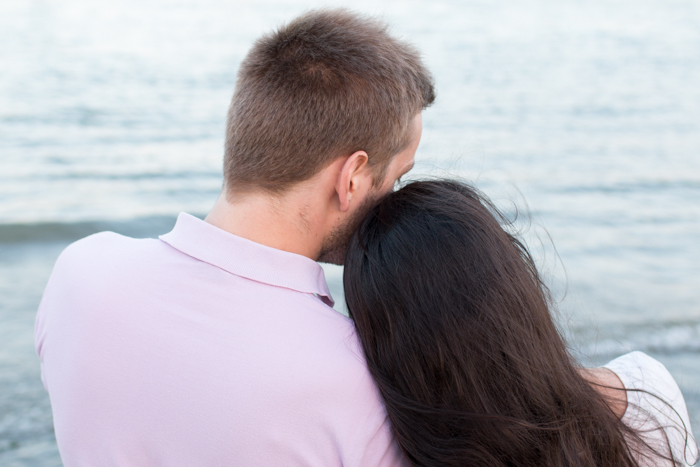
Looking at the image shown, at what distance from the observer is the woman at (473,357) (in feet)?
4.75

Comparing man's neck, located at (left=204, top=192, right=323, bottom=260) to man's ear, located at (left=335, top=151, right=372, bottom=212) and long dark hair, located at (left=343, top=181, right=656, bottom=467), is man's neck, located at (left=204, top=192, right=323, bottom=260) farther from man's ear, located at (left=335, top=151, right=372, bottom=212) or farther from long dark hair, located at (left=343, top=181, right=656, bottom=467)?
long dark hair, located at (left=343, top=181, right=656, bottom=467)

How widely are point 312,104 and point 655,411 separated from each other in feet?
4.28

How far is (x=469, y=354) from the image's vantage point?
4.80 feet

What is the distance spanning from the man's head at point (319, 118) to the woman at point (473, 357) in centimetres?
20

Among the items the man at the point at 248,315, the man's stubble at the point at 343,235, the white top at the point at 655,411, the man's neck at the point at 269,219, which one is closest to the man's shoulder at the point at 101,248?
the man at the point at 248,315

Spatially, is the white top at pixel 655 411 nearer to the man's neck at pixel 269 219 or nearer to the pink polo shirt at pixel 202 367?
the pink polo shirt at pixel 202 367

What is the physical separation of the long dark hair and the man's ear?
201 mm

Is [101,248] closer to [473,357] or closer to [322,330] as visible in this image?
[322,330]

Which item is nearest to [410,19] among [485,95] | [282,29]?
[485,95]

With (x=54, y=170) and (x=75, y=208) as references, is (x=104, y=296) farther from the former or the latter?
(x=54, y=170)

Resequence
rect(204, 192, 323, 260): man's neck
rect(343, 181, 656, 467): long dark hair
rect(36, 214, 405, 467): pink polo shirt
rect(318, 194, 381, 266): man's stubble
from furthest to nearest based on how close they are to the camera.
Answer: rect(318, 194, 381, 266): man's stubble → rect(204, 192, 323, 260): man's neck → rect(343, 181, 656, 467): long dark hair → rect(36, 214, 405, 467): pink polo shirt

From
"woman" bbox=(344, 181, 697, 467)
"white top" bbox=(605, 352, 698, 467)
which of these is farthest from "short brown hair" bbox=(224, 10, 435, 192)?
"white top" bbox=(605, 352, 698, 467)

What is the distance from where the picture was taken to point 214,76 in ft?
38.4

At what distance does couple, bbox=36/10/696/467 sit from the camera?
4.45 feet
